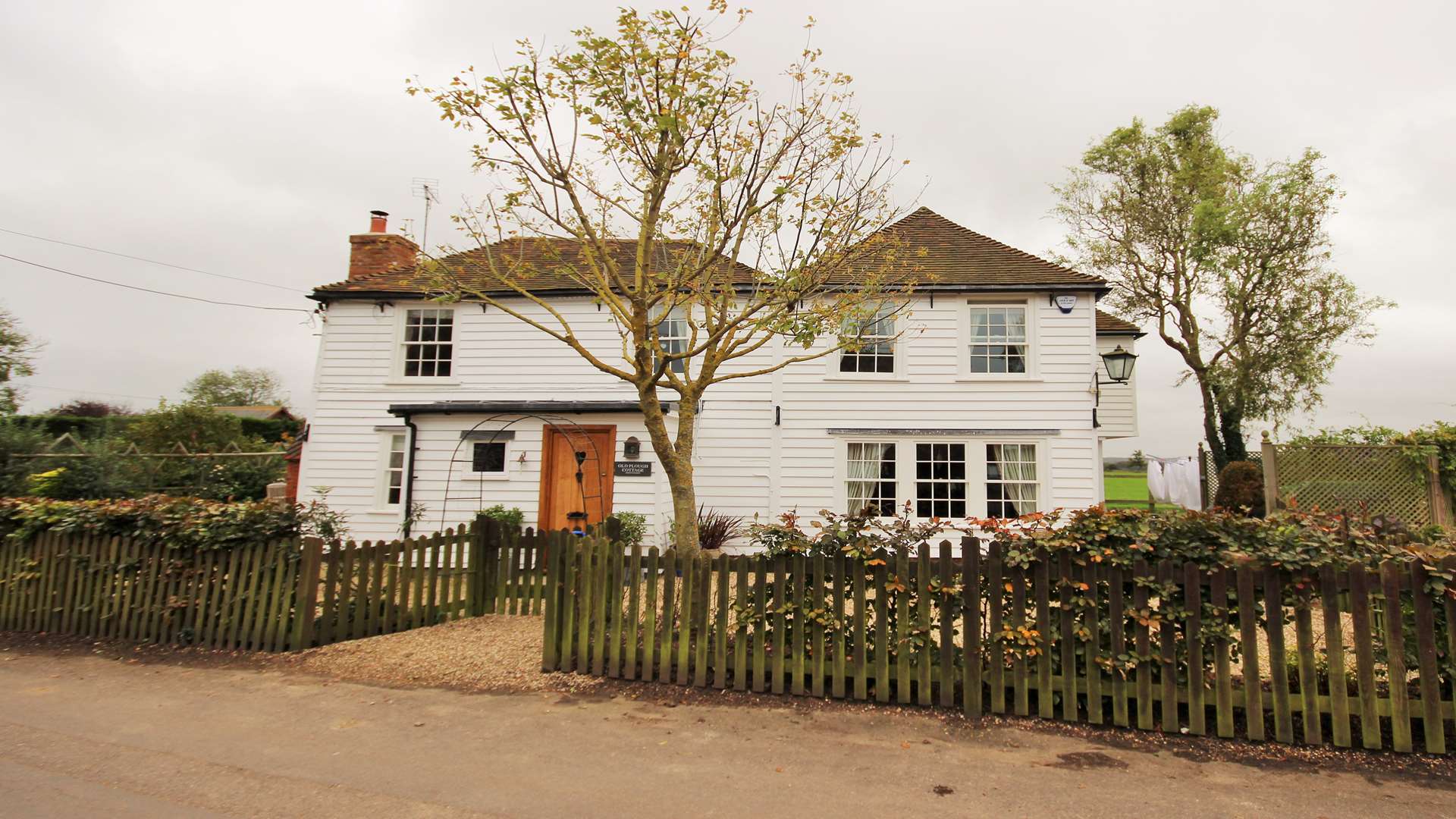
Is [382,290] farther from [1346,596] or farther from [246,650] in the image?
[1346,596]

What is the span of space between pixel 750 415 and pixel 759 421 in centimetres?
21

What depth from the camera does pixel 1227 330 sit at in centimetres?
2139

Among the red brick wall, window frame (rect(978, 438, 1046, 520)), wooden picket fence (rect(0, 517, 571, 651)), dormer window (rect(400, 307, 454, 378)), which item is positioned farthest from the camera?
the red brick wall

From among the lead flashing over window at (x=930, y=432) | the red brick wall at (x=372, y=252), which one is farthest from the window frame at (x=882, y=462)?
the red brick wall at (x=372, y=252)

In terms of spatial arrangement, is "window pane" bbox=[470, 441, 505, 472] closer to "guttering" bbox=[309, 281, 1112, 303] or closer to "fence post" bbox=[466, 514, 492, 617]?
"guttering" bbox=[309, 281, 1112, 303]

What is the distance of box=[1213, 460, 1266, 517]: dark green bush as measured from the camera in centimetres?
1579

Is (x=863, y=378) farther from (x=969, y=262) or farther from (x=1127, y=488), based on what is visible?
(x=1127, y=488)

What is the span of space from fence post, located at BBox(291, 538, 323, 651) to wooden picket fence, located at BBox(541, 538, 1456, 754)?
8.43 feet

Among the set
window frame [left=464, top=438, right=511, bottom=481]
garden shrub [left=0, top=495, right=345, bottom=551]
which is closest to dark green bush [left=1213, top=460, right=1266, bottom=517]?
window frame [left=464, top=438, right=511, bottom=481]

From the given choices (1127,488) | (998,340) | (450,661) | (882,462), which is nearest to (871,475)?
(882,462)

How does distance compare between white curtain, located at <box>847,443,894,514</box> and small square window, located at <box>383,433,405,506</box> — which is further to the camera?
small square window, located at <box>383,433,405,506</box>

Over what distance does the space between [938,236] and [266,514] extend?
12886 mm

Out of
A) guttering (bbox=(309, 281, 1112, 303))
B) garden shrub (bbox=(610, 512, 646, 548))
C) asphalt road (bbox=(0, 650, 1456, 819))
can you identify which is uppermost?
guttering (bbox=(309, 281, 1112, 303))

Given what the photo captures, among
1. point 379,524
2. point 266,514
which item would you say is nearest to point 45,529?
point 266,514
